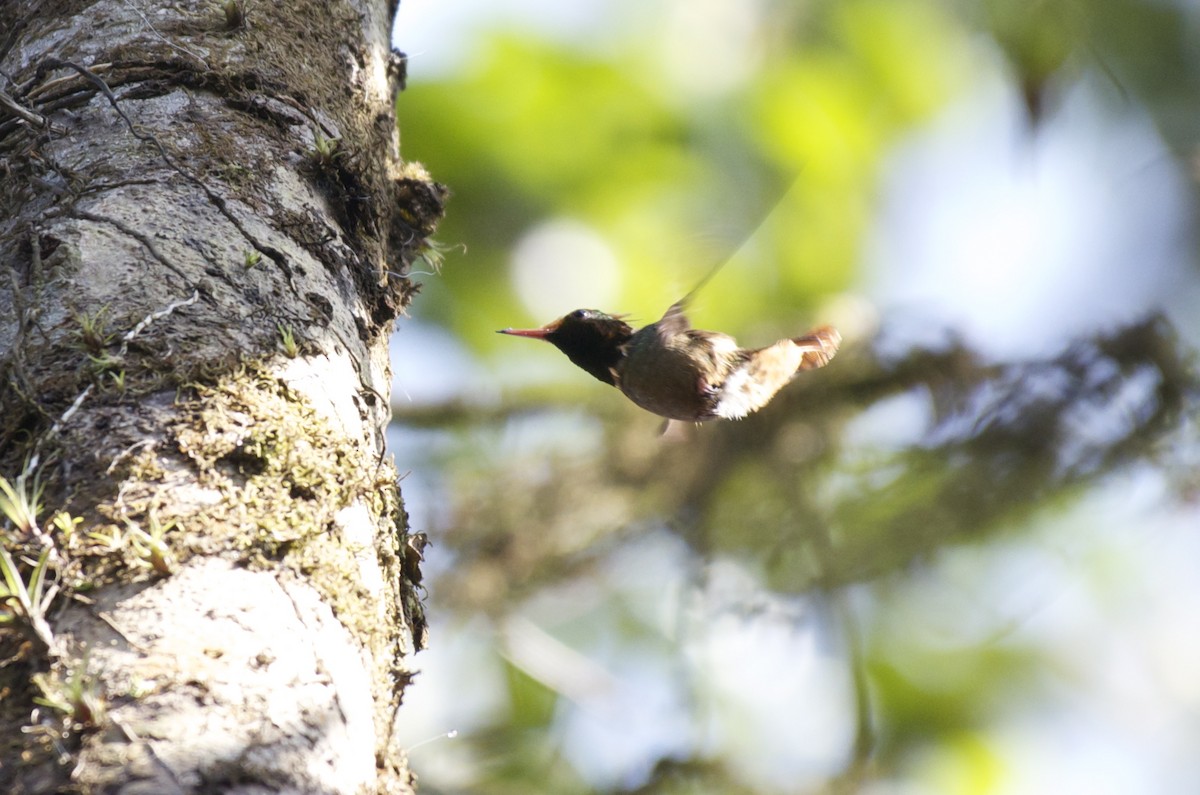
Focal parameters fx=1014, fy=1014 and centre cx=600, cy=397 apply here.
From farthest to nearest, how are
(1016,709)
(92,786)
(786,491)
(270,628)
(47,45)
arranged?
(1016,709), (786,491), (47,45), (270,628), (92,786)

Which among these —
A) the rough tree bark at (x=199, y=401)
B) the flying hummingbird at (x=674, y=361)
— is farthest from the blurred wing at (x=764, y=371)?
the rough tree bark at (x=199, y=401)

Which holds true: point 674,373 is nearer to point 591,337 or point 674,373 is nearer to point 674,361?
point 674,361

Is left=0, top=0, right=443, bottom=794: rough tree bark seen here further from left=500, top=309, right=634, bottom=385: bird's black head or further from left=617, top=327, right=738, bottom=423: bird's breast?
left=617, top=327, right=738, bottom=423: bird's breast

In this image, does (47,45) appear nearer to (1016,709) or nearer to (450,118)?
(450,118)

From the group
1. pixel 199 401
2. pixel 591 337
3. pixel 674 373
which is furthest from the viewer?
pixel 591 337

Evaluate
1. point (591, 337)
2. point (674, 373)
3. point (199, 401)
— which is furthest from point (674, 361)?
point (199, 401)

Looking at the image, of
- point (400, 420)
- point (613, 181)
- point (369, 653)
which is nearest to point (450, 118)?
point (613, 181)

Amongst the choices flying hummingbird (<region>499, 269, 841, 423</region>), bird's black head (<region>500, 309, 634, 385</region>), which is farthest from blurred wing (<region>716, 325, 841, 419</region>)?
bird's black head (<region>500, 309, 634, 385</region>)
